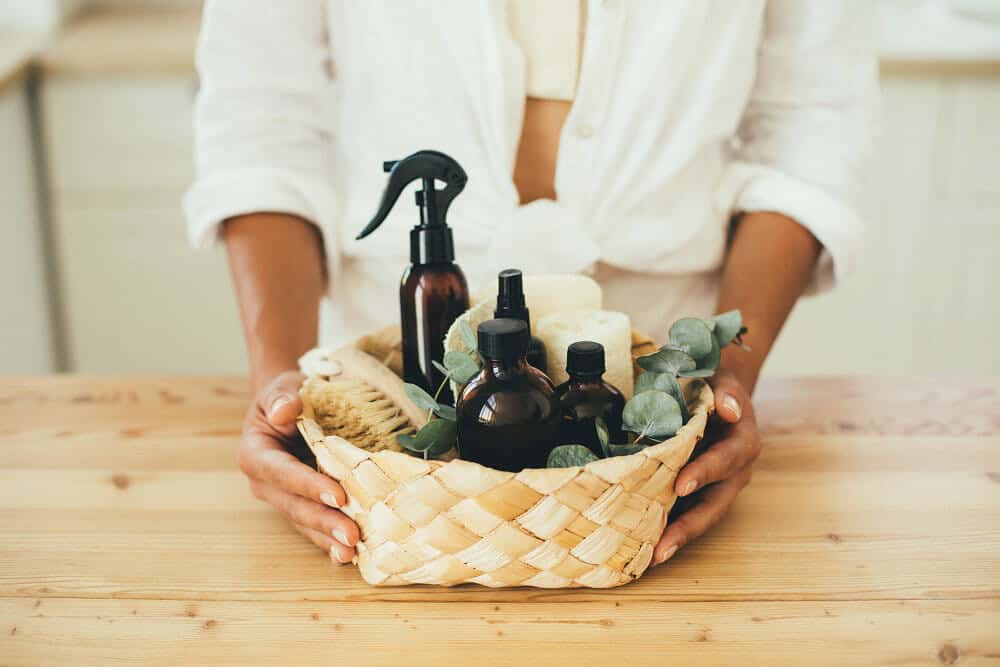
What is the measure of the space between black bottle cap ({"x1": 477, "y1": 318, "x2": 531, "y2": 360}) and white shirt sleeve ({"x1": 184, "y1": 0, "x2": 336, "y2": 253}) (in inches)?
15.6

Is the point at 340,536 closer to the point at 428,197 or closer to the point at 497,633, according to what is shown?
the point at 497,633

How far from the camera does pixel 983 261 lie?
6.87 ft

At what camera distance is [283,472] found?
0.69 m

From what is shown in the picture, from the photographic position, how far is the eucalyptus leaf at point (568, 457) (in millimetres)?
620

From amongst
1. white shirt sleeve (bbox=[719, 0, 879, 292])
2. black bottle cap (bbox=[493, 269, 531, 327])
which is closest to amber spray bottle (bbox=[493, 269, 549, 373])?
black bottle cap (bbox=[493, 269, 531, 327])

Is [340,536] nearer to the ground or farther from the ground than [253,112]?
nearer to the ground

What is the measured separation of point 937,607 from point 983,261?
1.64 meters

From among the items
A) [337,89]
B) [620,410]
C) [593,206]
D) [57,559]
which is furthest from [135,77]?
[620,410]

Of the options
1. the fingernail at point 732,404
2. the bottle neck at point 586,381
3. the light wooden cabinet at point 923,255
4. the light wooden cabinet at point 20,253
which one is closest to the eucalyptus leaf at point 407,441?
the bottle neck at point 586,381

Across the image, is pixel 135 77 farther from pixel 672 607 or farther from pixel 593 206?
pixel 672 607

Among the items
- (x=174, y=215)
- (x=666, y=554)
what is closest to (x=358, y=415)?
(x=666, y=554)

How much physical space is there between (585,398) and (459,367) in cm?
8

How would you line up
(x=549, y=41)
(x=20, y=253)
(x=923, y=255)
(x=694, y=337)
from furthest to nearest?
(x=923, y=255) → (x=20, y=253) → (x=549, y=41) → (x=694, y=337)

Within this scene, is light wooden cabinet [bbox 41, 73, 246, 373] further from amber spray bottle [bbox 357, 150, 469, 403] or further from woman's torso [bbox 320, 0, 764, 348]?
amber spray bottle [bbox 357, 150, 469, 403]
